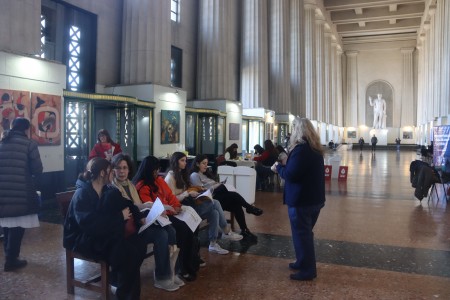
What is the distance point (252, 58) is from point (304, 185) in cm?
1589

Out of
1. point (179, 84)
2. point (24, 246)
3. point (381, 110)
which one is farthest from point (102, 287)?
point (381, 110)

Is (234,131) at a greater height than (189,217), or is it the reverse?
(234,131)

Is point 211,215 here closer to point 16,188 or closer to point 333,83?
point 16,188

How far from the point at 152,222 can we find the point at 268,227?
3.22 metres

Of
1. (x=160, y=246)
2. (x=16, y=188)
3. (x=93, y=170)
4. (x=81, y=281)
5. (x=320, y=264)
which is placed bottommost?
(x=320, y=264)

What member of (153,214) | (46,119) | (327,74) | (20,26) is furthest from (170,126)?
(327,74)

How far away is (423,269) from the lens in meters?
4.31

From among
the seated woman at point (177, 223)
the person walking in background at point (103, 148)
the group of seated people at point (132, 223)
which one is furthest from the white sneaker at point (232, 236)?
the person walking in background at point (103, 148)

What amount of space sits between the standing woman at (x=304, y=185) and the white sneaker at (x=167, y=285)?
122cm

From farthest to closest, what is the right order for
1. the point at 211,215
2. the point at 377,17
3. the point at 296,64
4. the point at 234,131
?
1. the point at 377,17
2. the point at 296,64
3. the point at 234,131
4. the point at 211,215

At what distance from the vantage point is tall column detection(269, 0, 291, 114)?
74.1 ft

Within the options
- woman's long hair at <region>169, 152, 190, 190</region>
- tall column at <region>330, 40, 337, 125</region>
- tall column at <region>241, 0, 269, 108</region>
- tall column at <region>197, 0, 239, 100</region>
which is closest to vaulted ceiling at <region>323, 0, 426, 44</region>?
tall column at <region>330, 40, 337, 125</region>

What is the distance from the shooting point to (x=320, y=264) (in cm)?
446

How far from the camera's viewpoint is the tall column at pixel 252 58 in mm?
19000
